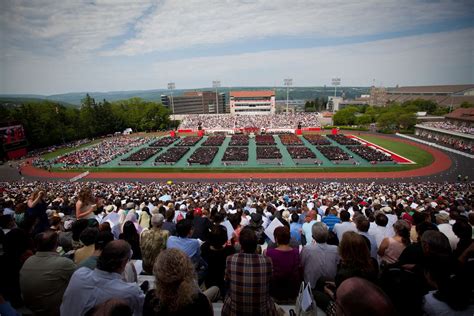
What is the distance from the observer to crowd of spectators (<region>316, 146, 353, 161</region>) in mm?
36831

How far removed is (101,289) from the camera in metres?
2.90

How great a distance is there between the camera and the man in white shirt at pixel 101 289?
114 inches

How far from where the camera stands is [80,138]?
61.7 meters

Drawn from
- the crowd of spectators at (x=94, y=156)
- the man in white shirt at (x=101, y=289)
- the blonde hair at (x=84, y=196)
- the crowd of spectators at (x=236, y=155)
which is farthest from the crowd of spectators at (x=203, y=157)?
Result: the man in white shirt at (x=101, y=289)

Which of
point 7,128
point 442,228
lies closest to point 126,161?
point 7,128

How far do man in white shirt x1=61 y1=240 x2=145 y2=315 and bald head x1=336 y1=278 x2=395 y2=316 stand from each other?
7.63 ft

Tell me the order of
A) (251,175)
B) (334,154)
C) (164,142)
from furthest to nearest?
(164,142)
(334,154)
(251,175)

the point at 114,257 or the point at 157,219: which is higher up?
the point at 114,257

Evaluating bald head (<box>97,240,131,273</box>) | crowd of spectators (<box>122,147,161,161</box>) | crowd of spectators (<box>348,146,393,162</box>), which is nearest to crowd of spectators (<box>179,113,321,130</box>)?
crowd of spectators (<box>122,147,161,161</box>)

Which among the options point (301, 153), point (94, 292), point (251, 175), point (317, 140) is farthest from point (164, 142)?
point (94, 292)

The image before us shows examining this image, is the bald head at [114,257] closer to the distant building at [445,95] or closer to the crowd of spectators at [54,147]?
the crowd of spectators at [54,147]

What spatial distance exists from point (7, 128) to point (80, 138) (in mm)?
24330

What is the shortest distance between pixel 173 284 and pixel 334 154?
39798 mm

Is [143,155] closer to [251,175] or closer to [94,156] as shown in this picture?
[94,156]
